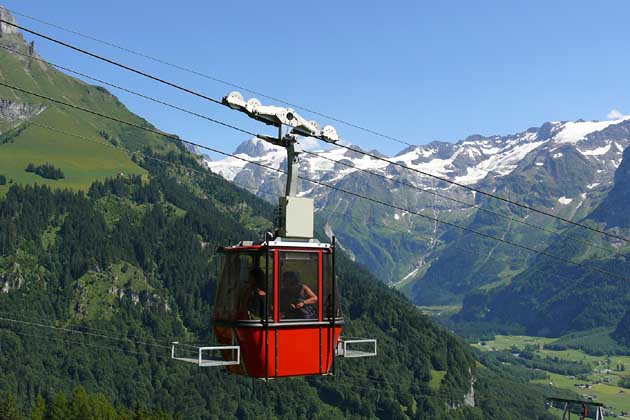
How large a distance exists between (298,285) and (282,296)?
26.7 inches

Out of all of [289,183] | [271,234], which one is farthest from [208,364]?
[289,183]

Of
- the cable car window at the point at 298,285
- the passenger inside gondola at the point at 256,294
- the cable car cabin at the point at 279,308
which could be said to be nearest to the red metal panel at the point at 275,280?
the cable car cabin at the point at 279,308

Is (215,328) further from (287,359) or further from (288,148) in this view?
(288,148)

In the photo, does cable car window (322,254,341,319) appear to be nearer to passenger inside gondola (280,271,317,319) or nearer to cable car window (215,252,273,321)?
passenger inside gondola (280,271,317,319)

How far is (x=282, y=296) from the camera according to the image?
2672 centimetres

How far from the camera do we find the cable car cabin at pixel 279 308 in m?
26.5

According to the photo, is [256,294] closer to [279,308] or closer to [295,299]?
[279,308]

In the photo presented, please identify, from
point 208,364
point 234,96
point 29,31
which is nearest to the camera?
point 29,31

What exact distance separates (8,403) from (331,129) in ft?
593

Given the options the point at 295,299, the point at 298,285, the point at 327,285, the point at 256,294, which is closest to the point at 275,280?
the point at 256,294

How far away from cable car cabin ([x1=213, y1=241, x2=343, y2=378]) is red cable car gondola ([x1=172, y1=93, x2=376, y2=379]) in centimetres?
3

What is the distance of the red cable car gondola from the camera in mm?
26516

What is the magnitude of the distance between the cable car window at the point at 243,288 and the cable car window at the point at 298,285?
45 centimetres

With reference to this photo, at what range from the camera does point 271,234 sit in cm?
2708
